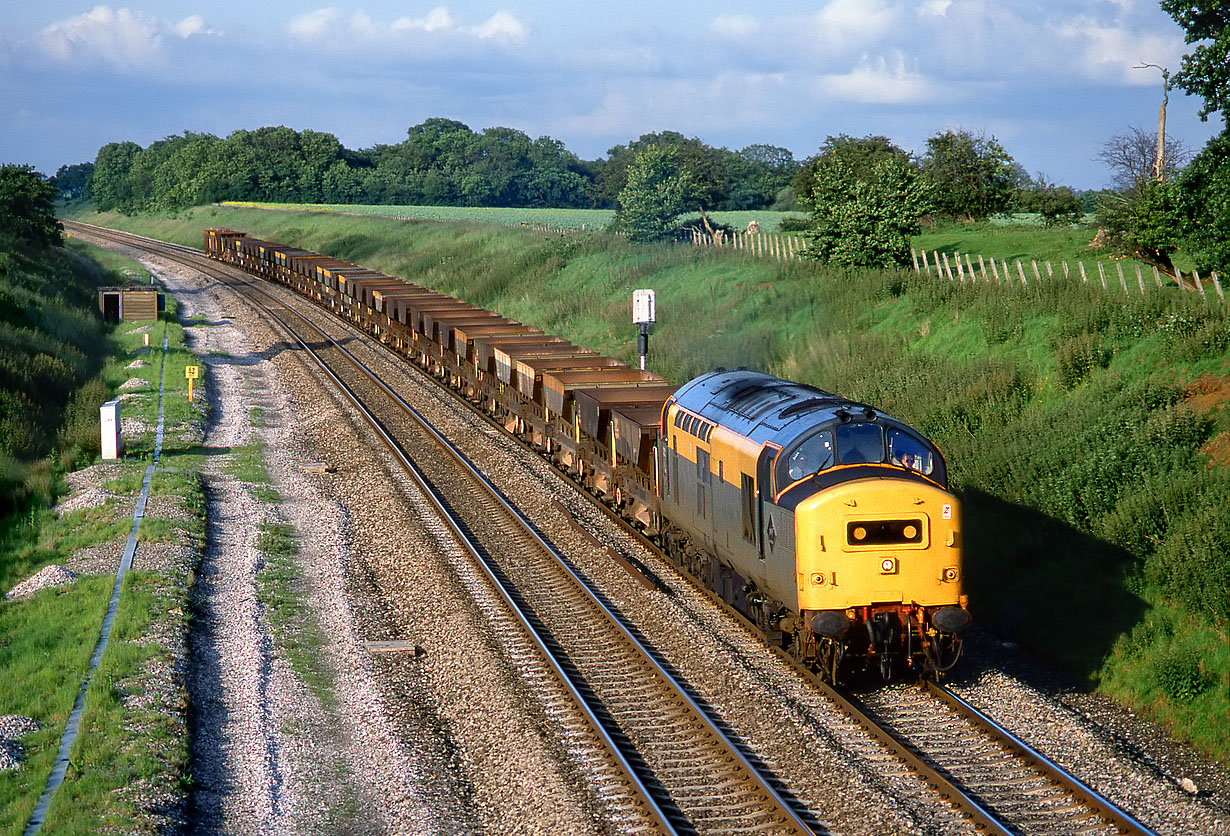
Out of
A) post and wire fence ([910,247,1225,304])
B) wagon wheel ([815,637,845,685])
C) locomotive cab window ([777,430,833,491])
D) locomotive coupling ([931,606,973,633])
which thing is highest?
post and wire fence ([910,247,1225,304])

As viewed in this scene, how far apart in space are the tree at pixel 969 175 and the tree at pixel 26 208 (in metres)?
47.8

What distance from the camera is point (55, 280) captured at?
5531 cm

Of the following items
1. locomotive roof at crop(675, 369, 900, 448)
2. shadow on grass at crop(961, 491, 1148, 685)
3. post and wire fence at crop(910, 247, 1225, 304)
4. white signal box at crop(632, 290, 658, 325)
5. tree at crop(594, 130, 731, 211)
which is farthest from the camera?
tree at crop(594, 130, 731, 211)

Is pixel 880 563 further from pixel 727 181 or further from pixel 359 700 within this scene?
pixel 727 181

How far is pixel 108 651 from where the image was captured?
606 inches

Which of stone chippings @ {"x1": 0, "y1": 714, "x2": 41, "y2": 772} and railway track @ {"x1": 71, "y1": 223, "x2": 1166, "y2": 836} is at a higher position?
stone chippings @ {"x1": 0, "y1": 714, "x2": 41, "y2": 772}

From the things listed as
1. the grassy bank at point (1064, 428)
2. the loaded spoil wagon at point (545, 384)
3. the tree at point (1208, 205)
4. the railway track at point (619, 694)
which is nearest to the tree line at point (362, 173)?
the loaded spoil wagon at point (545, 384)

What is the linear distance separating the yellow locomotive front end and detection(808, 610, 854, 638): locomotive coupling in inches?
0.5

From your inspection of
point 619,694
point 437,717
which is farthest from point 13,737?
point 619,694

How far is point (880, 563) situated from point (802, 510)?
1.12 meters

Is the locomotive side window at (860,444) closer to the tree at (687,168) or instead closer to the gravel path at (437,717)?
the gravel path at (437,717)

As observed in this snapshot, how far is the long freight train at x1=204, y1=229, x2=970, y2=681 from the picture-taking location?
13.8m

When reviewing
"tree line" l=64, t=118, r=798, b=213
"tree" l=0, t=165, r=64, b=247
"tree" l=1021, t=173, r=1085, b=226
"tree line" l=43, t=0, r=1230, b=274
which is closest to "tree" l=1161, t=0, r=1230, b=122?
"tree line" l=43, t=0, r=1230, b=274

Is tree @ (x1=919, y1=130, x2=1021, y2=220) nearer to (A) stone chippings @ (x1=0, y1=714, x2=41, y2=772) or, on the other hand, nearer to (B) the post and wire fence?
(B) the post and wire fence
